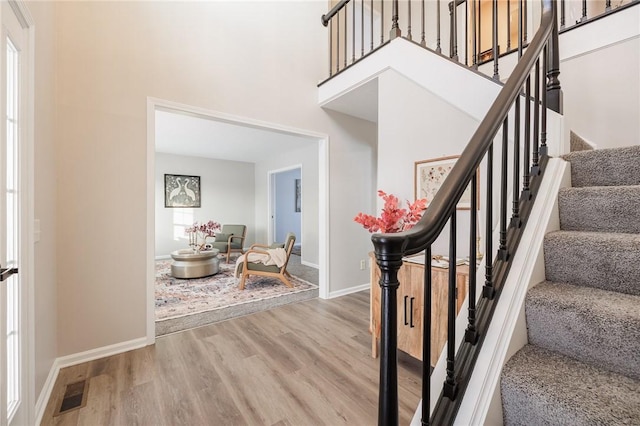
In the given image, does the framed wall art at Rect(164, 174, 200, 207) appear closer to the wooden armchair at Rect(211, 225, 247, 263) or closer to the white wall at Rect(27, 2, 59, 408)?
the wooden armchair at Rect(211, 225, 247, 263)

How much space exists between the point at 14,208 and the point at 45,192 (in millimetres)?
537

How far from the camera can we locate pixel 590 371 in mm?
825

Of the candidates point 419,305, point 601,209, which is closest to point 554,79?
point 601,209

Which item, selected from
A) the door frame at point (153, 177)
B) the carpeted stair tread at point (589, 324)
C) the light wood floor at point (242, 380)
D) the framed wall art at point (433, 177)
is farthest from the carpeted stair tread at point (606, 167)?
the door frame at point (153, 177)

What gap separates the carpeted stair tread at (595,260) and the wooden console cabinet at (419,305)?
0.53 meters

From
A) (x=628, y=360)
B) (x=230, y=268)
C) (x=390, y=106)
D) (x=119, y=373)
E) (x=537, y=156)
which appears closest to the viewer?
(x=628, y=360)

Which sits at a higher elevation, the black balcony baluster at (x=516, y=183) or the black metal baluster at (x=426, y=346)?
the black balcony baluster at (x=516, y=183)

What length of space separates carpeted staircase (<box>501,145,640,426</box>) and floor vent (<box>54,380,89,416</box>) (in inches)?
87.7

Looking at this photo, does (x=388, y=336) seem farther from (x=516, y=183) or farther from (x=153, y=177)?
(x=153, y=177)

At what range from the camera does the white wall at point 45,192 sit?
1571 mm

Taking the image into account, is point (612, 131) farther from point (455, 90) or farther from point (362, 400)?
point (362, 400)

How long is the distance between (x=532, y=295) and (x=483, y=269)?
0.19 meters

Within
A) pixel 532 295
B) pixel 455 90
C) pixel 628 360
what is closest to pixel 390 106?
pixel 455 90

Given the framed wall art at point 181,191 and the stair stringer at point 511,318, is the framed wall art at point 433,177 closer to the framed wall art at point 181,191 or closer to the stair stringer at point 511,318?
A: the stair stringer at point 511,318
